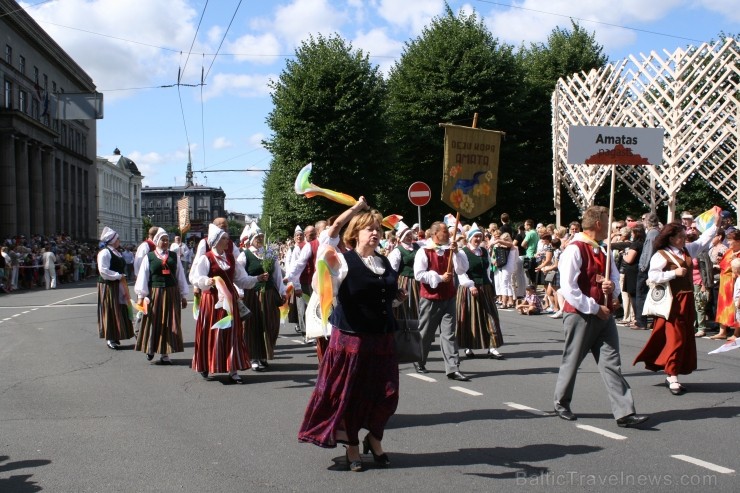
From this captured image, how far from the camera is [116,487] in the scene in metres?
5.39

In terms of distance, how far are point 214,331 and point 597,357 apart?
4506mm

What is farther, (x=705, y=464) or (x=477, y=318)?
(x=477, y=318)

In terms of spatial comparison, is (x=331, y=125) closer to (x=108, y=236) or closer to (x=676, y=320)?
(x=108, y=236)

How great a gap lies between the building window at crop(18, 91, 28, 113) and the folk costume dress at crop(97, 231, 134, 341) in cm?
4501

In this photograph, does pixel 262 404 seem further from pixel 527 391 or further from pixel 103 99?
pixel 103 99

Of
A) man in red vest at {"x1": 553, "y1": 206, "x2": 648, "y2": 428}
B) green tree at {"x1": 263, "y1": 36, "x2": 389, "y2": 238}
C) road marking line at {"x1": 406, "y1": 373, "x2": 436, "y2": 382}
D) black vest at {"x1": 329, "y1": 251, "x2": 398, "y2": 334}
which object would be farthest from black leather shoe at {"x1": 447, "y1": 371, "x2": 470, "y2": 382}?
green tree at {"x1": 263, "y1": 36, "x2": 389, "y2": 238}

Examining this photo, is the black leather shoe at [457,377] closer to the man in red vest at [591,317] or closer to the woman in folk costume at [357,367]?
the man in red vest at [591,317]

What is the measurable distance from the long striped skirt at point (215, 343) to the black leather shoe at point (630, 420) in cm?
448

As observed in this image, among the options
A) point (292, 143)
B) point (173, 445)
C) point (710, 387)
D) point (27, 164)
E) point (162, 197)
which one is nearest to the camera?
point (173, 445)

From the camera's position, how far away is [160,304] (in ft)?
36.8

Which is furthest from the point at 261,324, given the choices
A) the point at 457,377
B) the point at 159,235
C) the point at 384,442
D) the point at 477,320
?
the point at 384,442

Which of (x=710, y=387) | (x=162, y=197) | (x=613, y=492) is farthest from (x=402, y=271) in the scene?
(x=162, y=197)

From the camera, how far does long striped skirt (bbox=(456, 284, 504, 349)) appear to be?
11156 millimetres

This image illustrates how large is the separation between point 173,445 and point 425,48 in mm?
31461
